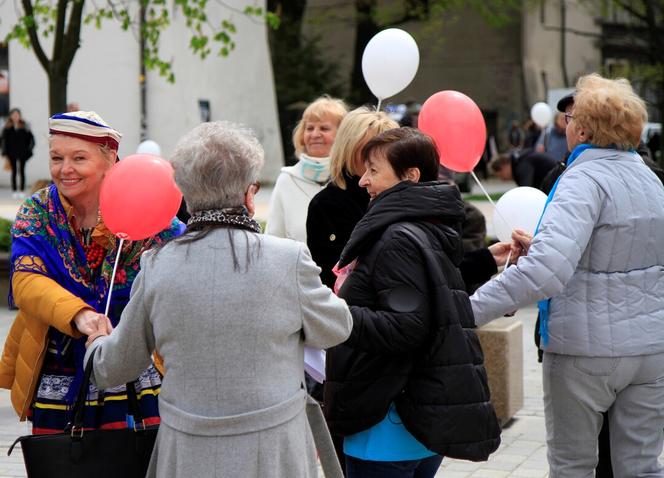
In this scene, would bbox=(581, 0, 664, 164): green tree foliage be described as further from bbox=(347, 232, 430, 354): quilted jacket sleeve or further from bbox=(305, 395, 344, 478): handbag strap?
bbox=(305, 395, 344, 478): handbag strap

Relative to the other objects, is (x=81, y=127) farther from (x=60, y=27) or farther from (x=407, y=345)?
(x=60, y=27)

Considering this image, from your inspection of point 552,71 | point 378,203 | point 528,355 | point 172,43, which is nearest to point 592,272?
point 378,203

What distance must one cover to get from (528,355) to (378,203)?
6132mm

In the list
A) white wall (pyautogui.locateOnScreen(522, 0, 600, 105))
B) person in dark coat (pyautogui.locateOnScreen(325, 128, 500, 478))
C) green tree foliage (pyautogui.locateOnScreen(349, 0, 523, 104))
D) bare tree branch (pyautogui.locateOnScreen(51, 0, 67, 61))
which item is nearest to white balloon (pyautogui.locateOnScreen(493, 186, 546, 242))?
person in dark coat (pyautogui.locateOnScreen(325, 128, 500, 478))

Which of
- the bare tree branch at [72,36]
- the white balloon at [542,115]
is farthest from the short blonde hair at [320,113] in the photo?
the white balloon at [542,115]

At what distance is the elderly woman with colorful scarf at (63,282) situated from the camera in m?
3.90

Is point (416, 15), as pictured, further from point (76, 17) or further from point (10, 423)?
point (10, 423)

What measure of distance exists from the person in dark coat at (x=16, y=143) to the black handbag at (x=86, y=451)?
71.7ft

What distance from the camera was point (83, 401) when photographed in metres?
3.58

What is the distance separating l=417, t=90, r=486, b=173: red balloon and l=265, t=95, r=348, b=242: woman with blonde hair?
2.03ft

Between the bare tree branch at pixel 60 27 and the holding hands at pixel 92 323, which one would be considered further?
the bare tree branch at pixel 60 27

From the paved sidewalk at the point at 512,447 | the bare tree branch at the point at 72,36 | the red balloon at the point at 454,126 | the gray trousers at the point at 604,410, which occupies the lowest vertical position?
the paved sidewalk at the point at 512,447

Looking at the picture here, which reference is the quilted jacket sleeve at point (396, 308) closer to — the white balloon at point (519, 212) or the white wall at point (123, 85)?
the white balloon at point (519, 212)

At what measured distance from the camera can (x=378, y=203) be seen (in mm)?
3977
